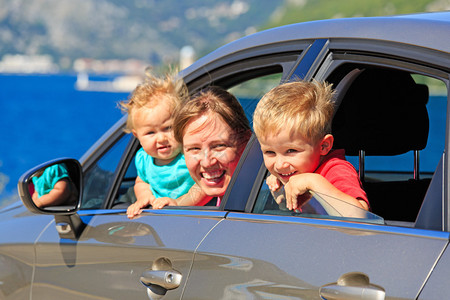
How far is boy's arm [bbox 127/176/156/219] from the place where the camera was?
2.80 m

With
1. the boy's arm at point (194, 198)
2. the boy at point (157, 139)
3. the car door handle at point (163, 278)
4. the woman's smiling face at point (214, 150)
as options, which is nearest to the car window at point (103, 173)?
the boy at point (157, 139)

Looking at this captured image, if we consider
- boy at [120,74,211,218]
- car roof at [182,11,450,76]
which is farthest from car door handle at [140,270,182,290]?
car roof at [182,11,450,76]

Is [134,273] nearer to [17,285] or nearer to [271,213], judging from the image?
[271,213]

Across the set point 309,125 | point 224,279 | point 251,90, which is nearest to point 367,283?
point 224,279

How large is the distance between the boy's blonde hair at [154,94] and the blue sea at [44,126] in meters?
21.2

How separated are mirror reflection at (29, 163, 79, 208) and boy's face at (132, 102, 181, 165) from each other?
0.40m

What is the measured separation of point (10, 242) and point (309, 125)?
1601 millimetres

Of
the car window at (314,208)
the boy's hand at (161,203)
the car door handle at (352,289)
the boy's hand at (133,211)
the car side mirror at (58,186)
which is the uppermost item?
the car side mirror at (58,186)

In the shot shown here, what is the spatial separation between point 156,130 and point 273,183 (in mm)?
1067

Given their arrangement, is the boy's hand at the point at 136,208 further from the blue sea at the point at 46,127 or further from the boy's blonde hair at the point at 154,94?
the blue sea at the point at 46,127

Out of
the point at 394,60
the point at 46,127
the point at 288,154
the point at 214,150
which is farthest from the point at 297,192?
the point at 46,127

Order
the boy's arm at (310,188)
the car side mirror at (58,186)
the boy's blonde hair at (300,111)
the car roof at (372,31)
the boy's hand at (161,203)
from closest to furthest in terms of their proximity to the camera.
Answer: the car roof at (372,31) → the boy's arm at (310,188) → the boy's blonde hair at (300,111) → the boy's hand at (161,203) → the car side mirror at (58,186)

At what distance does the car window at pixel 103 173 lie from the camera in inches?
138

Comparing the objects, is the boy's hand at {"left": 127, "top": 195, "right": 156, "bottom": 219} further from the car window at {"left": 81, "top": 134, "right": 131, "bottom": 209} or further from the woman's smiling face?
the car window at {"left": 81, "top": 134, "right": 131, "bottom": 209}
